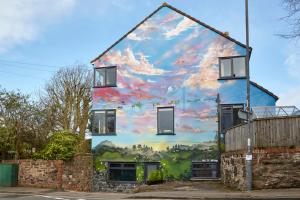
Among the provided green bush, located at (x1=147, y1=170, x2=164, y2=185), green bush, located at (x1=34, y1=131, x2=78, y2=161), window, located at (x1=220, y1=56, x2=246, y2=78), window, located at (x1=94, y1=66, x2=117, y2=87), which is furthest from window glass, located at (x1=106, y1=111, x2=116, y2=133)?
window, located at (x1=220, y1=56, x2=246, y2=78)

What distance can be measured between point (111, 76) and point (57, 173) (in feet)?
25.2

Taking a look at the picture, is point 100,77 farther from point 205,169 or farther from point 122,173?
point 205,169

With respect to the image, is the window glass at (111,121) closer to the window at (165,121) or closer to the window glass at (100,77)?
the window glass at (100,77)

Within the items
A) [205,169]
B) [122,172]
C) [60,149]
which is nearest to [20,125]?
[60,149]

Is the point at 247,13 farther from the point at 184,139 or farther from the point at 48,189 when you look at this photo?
the point at 48,189

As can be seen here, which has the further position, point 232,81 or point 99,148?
point 99,148

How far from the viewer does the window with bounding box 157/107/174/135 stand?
28531 mm

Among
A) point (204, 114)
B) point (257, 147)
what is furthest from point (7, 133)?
point (257, 147)

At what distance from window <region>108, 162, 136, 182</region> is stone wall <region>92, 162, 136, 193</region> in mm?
303

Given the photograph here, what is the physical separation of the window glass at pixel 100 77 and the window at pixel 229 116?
349 inches

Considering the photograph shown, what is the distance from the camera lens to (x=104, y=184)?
29578 mm

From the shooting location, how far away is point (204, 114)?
91.0 feet

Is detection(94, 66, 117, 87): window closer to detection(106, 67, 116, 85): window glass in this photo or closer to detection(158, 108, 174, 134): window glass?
detection(106, 67, 116, 85): window glass

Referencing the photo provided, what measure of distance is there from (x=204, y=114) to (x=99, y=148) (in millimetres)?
7797
